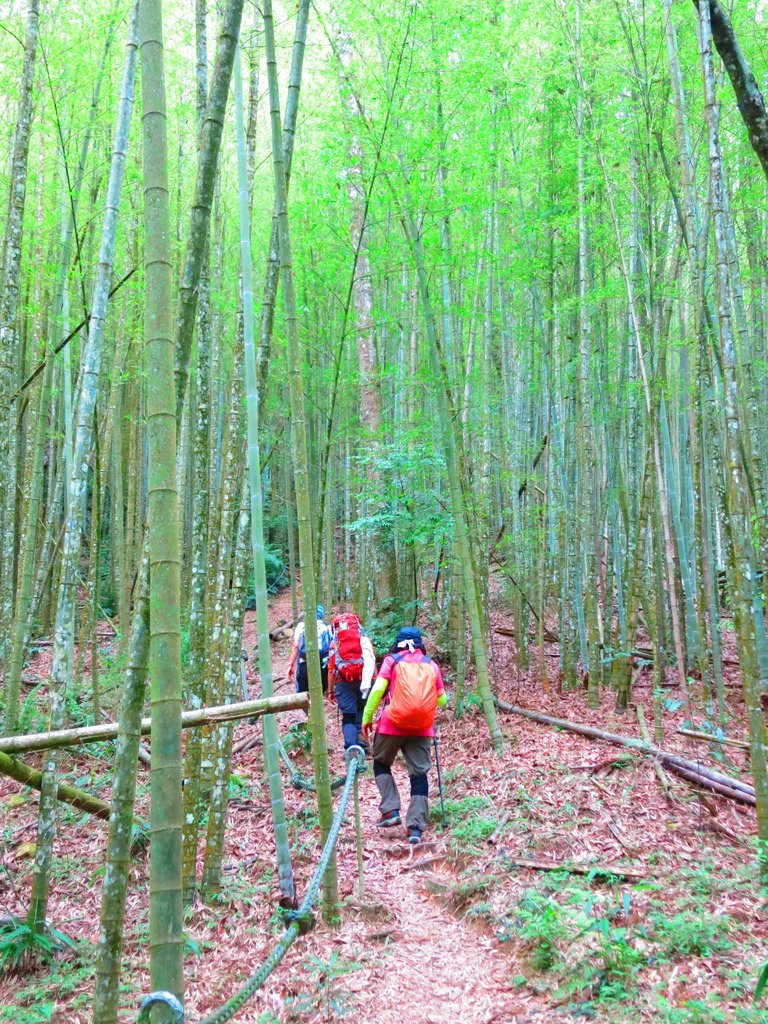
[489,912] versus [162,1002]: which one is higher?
[162,1002]

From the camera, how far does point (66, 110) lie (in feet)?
20.8

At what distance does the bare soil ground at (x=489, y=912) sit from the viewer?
2.60 metres

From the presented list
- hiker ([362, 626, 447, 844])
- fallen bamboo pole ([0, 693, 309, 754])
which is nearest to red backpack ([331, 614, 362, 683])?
hiker ([362, 626, 447, 844])

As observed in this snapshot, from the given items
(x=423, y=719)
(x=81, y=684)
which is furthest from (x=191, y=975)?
(x=81, y=684)

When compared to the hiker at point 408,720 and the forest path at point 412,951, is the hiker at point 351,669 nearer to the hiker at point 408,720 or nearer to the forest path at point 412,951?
the hiker at point 408,720

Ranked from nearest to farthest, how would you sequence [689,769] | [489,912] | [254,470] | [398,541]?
1. [254,470]
2. [489,912]
3. [689,769]
4. [398,541]

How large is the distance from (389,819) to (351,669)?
1294 mm

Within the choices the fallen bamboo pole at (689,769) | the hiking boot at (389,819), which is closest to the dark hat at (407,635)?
the hiking boot at (389,819)

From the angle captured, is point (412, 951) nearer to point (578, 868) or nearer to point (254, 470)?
point (578, 868)

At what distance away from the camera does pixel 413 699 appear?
441 centimetres

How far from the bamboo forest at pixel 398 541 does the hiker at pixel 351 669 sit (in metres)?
0.03

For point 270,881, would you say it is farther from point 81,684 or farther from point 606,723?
point 81,684

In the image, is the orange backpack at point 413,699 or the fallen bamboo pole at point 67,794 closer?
the fallen bamboo pole at point 67,794

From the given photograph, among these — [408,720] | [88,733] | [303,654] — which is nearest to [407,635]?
[408,720]
